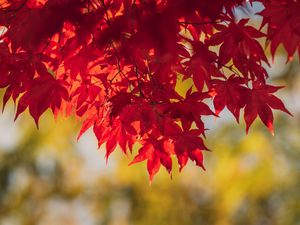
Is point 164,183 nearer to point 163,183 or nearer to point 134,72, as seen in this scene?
point 163,183

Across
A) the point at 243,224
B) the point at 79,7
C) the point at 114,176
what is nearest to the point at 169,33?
the point at 79,7

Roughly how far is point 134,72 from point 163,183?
212 inches

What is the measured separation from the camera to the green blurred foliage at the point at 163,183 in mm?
6430

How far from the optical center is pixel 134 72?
1600mm

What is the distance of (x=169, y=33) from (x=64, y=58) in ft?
1.58

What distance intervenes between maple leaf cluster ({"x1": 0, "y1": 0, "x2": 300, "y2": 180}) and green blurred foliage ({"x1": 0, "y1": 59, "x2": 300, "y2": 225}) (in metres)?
4.36

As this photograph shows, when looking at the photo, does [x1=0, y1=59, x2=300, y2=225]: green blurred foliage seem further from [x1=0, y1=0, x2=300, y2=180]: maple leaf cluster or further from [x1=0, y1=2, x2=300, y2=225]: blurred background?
[x1=0, y1=0, x2=300, y2=180]: maple leaf cluster

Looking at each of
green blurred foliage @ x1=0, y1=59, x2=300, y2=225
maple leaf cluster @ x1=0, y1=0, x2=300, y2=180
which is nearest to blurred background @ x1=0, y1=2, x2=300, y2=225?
green blurred foliage @ x1=0, y1=59, x2=300, y2=225

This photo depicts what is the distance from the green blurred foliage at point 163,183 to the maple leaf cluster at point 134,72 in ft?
14.3

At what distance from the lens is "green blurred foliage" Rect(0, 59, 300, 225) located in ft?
21.1

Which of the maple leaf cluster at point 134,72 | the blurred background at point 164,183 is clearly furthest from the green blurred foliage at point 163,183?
the maple leaf cluster at point 134,72

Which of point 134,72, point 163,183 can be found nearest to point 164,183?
point 163,183

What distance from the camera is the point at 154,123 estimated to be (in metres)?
1.56

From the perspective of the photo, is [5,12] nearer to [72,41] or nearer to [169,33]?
[72,41]
